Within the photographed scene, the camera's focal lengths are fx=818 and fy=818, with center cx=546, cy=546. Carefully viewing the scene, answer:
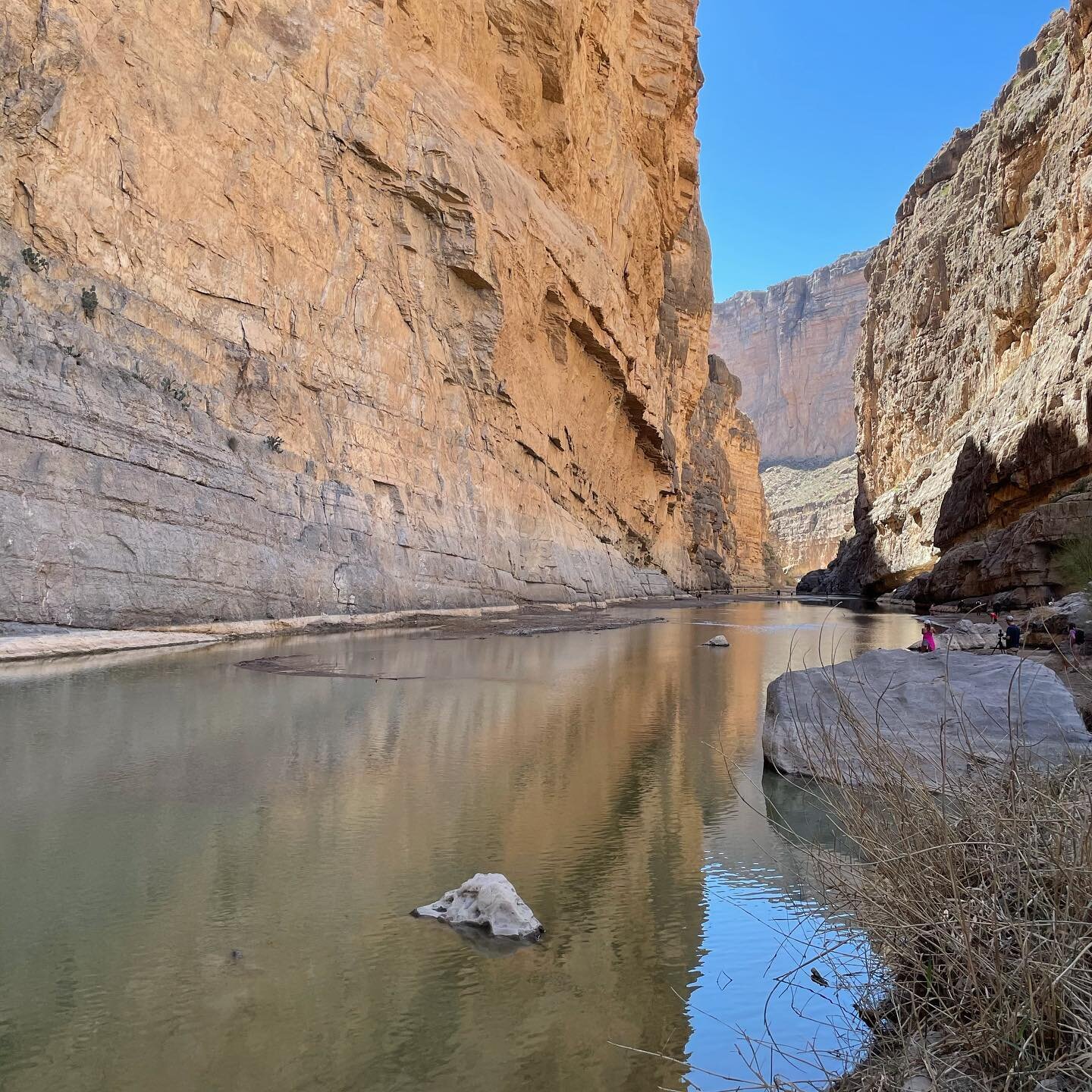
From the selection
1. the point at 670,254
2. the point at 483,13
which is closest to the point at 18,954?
the point at 483,13

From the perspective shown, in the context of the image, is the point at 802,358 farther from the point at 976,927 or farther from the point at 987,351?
the point at 976,927

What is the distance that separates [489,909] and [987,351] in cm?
4714

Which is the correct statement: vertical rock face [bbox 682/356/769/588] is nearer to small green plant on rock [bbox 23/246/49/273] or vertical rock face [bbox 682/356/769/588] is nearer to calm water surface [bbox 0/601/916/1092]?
small green plant on rock [bbox 23/246/49/273]

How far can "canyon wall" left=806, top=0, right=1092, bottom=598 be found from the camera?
27938mm

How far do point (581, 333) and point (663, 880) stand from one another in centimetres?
3365

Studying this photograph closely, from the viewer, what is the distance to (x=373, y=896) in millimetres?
3938

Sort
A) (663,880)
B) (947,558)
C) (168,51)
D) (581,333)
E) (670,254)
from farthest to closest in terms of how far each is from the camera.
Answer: (670,254)
(581,333)
(947,558)
(168,51)
(663,880)

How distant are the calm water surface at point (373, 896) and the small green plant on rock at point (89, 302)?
928cm

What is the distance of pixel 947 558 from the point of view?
32094 mm

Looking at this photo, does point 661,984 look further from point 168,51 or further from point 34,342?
point 168,51

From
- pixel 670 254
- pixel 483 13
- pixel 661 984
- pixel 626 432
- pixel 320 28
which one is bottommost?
pixel 661 984

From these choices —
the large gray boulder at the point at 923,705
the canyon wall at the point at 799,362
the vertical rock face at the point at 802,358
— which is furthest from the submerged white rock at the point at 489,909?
the vertical rock face at the point at 802,358

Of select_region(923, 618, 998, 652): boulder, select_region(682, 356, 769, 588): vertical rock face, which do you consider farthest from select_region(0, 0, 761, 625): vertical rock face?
select_region(682, 356, 769, 588): vertical rock face

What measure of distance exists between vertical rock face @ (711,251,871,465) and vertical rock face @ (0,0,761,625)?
438 feet
